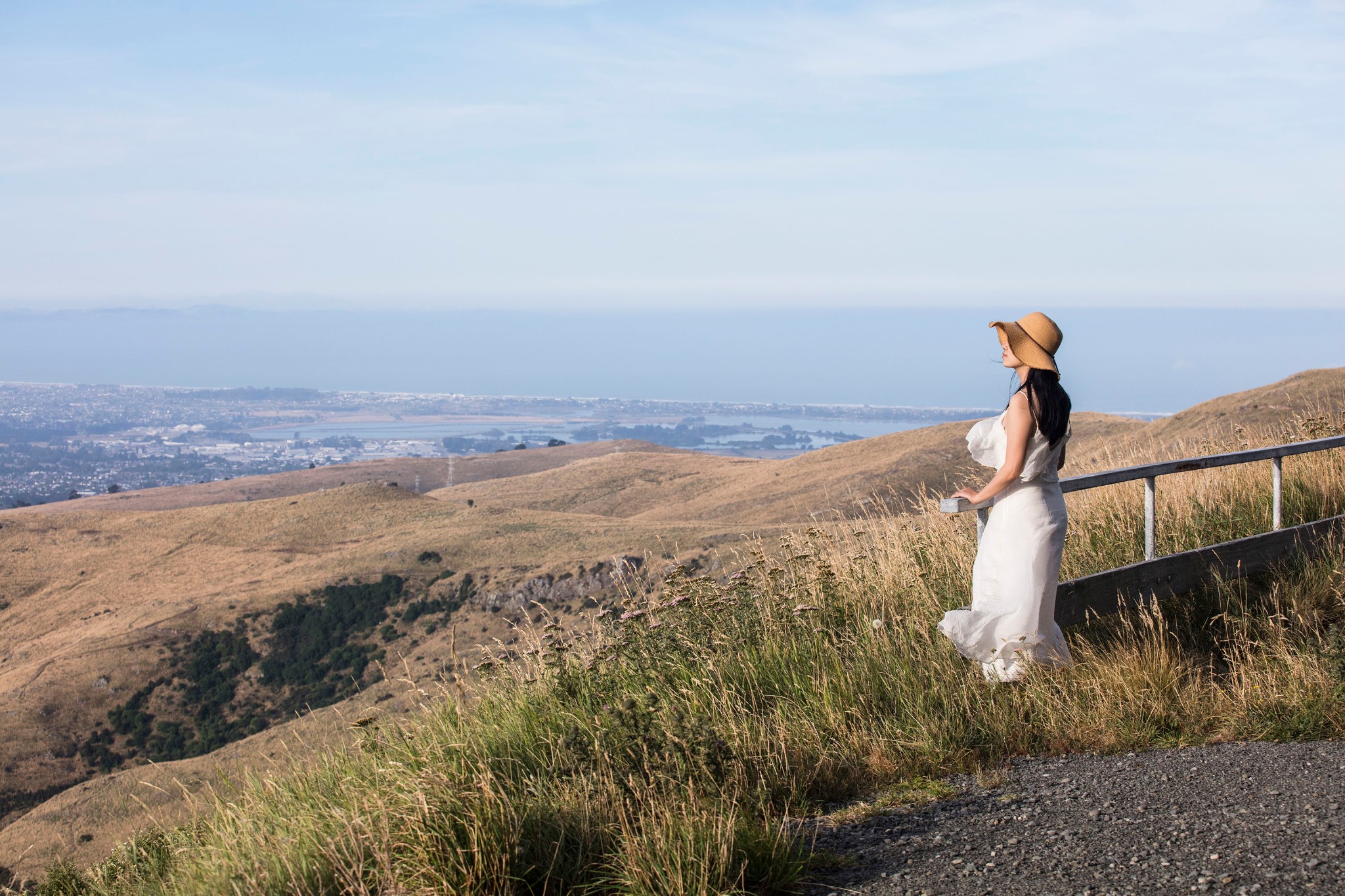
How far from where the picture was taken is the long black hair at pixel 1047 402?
4852mm

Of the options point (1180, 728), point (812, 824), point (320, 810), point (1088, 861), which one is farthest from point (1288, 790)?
point (320, 810)

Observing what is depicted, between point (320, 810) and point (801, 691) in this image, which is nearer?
point (320, 810)

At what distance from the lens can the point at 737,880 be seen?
3199 mm

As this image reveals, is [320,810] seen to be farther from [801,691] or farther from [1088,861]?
[1088,861]

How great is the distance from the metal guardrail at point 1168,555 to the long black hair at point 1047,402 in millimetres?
485

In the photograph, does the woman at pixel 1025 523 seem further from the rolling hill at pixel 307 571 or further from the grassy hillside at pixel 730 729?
the rolling hill at pixel 307 571

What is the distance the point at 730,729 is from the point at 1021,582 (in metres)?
1.63

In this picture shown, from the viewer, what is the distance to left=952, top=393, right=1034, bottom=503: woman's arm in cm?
484

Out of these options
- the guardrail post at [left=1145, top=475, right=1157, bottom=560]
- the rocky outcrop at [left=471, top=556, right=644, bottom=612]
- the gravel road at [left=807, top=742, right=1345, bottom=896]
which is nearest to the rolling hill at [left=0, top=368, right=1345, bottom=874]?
the rocky outcrop at [left=471, top=556, right=644, bottom=612]

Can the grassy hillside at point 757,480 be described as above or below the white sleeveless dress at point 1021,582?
below

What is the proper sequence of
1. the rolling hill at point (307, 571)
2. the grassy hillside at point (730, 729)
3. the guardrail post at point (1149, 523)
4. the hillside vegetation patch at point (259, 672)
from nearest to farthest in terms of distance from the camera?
the grassy hillside at point (730, 729), the guardrail post at point (1149, 523), the rolling hill at point (307, 571), the hillside vegetation patch at point (259, 672)

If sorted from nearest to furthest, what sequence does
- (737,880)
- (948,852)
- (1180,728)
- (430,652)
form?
(737,880), (948,852), (1180,728), (430,652)

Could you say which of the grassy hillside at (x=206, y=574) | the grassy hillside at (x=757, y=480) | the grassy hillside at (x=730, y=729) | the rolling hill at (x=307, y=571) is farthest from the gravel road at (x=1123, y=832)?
the grassy hillside at (x=757, y=480)

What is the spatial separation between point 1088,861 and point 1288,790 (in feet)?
3.79
